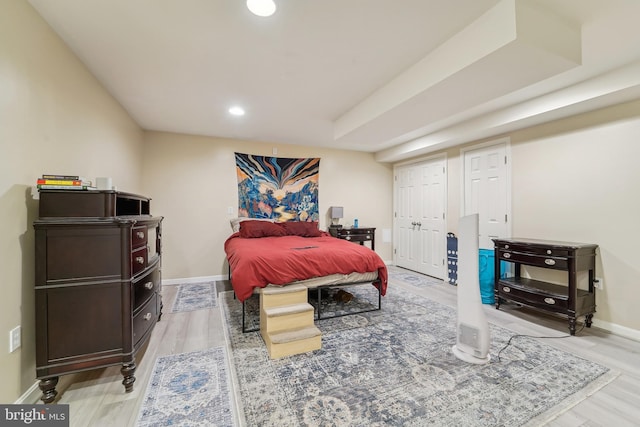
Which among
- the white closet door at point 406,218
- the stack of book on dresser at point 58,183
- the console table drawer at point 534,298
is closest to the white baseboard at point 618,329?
the console table drawer at point 534,298

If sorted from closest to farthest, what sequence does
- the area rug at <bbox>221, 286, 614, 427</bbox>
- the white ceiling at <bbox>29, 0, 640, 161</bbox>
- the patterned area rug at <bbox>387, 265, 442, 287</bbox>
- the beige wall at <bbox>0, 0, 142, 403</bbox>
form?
the beige wall at <bbox>0, 0, 142, 403</bbox> < the area rug at <bbox>221, 286, 614, 427</bbox> < the white ceiling at <bbox>29, 0, 640, 161</bbox> < the patterned area rug at <bbox>387, 265, 442, 287</bbox>

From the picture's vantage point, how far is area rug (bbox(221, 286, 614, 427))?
155cm

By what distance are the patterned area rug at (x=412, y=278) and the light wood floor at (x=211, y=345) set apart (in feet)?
3.19

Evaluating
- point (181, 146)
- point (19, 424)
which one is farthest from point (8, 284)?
point (181, 146)

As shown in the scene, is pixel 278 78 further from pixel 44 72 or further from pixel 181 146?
pixel 181 146

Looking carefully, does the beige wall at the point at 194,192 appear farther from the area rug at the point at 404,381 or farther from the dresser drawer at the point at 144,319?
the area rug at the point at 404,381

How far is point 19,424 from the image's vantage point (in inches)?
53.9

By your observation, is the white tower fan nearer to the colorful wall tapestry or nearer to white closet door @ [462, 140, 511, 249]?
white closet door @ [462, 140, 511, 249]

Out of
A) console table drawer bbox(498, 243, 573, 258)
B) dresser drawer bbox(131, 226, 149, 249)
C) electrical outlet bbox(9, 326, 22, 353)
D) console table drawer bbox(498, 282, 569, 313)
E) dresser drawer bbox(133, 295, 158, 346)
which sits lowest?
console table drawer bbox(498, 282, 569, 313)

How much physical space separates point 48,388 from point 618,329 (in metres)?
4.72

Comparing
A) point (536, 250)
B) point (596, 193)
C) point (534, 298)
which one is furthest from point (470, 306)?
point (596, 193)

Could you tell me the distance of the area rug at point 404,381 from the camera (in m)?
1.55

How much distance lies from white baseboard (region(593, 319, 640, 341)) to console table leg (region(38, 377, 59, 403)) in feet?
15.3

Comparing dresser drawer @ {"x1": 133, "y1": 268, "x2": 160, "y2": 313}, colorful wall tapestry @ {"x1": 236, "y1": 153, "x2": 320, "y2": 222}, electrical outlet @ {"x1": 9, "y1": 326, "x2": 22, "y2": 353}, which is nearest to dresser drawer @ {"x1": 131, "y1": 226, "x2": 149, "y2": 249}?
dresser drawer @ {"x1": 133, "y1": 268, "x2": 160, "y2": 313}
